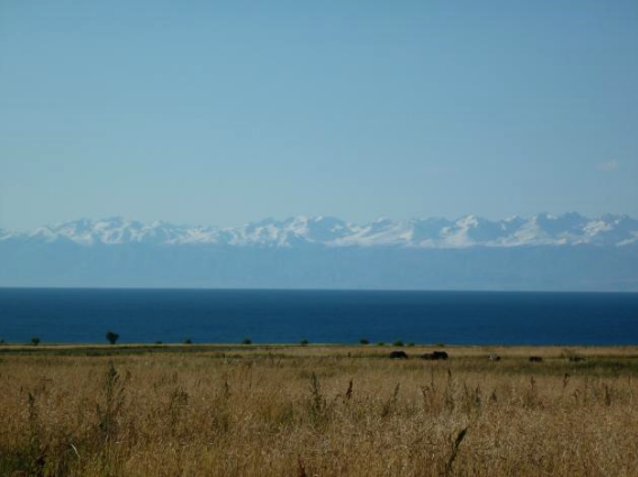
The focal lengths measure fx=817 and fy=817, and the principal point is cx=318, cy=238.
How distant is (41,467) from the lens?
986cm

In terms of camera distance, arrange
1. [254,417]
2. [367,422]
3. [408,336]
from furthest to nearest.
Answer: [408,336] < [254,417] < [367,422]

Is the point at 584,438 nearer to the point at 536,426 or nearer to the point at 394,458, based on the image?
the point at 536,426

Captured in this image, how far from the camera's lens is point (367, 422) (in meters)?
12.1

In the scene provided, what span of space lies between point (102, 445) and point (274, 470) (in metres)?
2.85

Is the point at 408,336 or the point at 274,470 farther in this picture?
the point at 408,336

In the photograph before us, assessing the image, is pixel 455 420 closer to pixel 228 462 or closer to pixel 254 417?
pixel 254 417

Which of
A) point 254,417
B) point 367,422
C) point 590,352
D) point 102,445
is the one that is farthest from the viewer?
point 590,352

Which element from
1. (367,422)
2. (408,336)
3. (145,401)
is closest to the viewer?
(367,422)

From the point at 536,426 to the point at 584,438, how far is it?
2.85ft

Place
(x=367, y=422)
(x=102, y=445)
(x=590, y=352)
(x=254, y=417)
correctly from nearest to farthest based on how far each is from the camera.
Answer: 1. (x=102, y=445)
2. (x=367, y=422)
3. (x=254, y=417)
4. (x=590, y=352)

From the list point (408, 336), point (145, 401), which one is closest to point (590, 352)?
point (145, 401)

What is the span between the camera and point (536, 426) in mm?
12555

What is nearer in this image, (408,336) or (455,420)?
(455,420)

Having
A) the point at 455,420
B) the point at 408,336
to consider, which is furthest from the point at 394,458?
the point at 408,336
